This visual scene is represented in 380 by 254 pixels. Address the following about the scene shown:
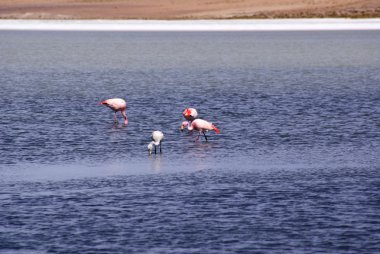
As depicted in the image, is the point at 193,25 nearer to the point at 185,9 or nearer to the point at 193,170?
the point at 185,9

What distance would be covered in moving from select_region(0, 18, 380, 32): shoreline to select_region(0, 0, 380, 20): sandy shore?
3.53m

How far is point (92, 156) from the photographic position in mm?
21359

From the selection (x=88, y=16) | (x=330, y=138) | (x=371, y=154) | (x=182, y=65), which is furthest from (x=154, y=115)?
(x=88, y=16)

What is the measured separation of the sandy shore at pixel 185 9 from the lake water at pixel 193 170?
300 feet

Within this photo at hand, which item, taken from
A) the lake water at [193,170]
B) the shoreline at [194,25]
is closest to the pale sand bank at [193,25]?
the shoreline at [194,25]

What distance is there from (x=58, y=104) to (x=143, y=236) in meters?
17.4

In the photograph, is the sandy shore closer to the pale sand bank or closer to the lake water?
the pale sand bank

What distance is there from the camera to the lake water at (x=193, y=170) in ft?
49.1

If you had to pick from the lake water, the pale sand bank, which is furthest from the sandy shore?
the lake water

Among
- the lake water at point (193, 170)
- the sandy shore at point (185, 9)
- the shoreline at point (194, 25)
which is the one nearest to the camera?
the lake water at point (193, 170)

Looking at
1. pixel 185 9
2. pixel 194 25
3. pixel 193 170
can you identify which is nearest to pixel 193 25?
pixel 194 25

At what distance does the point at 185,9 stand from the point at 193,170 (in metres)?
127

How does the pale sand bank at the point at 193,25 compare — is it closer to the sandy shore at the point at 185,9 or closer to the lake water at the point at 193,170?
the sandy shore at the point at 185,9

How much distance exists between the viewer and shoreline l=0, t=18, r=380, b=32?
117 meters
